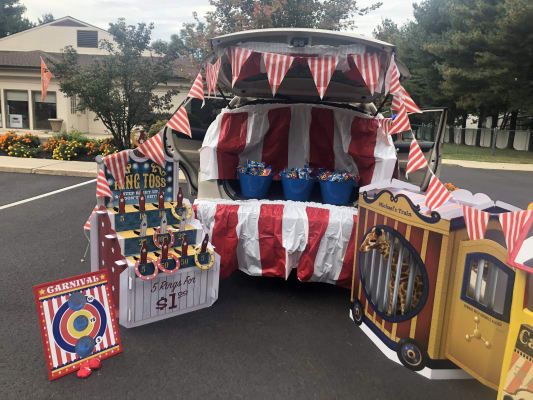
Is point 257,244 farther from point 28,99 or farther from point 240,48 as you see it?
point 28,99

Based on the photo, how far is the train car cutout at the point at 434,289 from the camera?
2.47 meters

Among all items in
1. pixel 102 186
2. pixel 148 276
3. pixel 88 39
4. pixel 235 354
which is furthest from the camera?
pixel 88 39

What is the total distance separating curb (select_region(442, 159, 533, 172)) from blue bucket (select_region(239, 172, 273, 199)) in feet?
44.2

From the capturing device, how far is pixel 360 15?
1423cm

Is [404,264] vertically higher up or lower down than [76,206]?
higher up

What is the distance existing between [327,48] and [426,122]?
30144mm

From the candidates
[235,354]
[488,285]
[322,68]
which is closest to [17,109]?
[322,68]

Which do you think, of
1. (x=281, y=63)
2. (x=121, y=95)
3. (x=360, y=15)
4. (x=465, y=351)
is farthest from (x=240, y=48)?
(x=360, y=15)

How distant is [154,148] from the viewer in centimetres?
386

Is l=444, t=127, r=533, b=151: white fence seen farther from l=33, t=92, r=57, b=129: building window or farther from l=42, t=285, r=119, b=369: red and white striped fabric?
l=42, t=285, r=119, b=369: red and white striped fabric

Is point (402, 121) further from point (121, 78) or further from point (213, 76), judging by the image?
point (121, 78)

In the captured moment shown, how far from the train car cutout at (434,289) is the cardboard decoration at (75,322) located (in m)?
1.92

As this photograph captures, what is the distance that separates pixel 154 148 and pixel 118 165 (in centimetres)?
34

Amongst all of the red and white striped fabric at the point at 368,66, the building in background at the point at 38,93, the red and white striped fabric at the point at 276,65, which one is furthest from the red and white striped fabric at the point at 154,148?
the building in background at the point at 38,93
